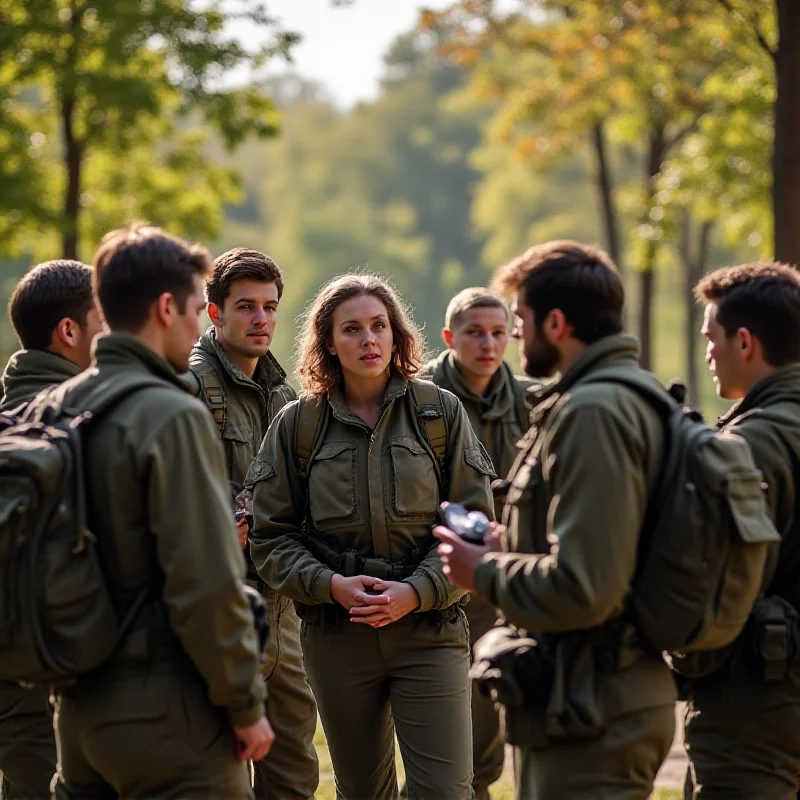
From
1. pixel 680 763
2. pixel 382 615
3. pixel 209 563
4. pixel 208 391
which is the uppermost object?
pixel 208 391

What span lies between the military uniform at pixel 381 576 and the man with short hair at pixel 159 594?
1.63 m

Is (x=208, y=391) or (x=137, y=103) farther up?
(x=137, y=103)

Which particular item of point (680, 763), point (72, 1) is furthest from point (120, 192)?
point (680, 763)

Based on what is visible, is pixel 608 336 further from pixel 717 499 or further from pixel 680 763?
pixel 680 763

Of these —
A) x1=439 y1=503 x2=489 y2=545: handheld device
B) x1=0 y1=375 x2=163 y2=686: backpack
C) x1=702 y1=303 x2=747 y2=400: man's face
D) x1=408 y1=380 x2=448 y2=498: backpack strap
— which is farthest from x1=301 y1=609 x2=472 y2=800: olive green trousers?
x1=0 y1=375 x2=163 y2=686: backpack

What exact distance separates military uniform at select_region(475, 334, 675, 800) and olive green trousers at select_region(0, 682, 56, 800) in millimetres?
2218

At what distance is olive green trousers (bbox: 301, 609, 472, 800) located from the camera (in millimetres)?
5992

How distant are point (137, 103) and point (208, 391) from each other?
12.0 m

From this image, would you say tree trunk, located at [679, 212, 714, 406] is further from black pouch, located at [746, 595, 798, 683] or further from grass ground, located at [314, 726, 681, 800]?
black pouch, located at [746, 595, 798, 683]

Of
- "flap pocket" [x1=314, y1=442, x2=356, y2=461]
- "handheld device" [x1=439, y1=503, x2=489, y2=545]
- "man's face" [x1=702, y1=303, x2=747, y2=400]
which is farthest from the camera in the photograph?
"flap pocket" [x1=314, y1=442, x2=356, y2=461]

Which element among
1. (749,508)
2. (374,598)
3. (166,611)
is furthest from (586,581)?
(374,598)

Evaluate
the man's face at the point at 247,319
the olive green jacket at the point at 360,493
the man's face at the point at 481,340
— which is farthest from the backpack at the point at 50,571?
the man's face at the point at 481,340

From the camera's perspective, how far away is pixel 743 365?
17.3ft

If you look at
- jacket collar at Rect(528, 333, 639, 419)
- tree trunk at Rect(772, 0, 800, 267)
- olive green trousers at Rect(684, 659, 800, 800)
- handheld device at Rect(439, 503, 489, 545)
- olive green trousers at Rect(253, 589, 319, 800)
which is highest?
tree trunk at Rect(772, 0, 800, 267)
